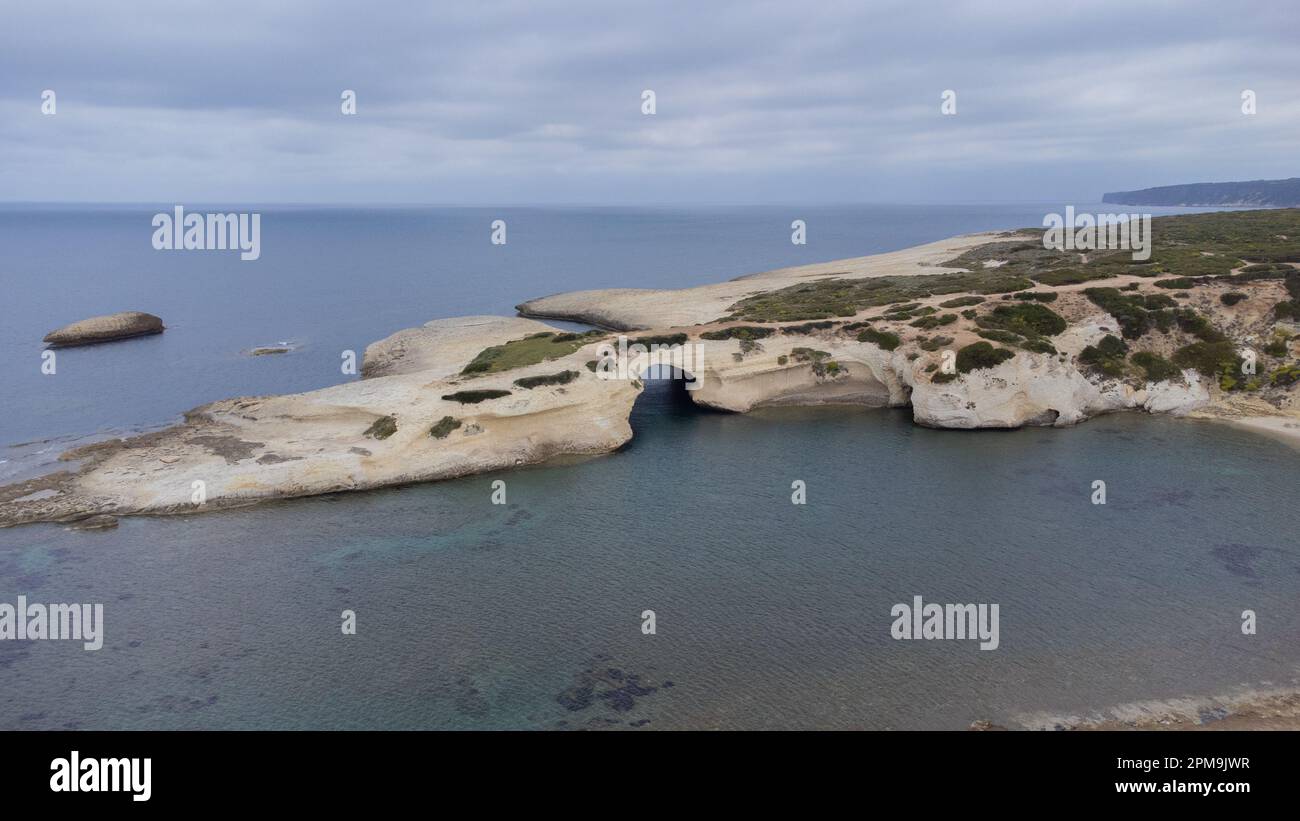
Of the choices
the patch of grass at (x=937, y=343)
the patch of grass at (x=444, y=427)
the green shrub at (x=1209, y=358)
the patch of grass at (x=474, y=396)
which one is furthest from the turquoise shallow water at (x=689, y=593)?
the patch of grass at (x=937, y=343)

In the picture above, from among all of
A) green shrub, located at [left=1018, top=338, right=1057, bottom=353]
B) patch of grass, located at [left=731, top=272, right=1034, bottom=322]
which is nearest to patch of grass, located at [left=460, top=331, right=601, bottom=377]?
patch of grass, located at [left=731, top=272, right=1034, bottom=322]

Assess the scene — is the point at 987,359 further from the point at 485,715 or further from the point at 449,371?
the point at 485,715

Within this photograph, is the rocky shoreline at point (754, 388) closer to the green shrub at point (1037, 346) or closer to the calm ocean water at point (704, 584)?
the green shrub at point (1037, 346)

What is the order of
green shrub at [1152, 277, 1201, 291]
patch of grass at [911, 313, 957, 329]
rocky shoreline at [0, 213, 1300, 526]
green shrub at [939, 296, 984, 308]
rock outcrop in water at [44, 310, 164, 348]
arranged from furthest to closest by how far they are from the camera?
rock outcrop in water at [44, 310, 164, 348]
green shrub at [939, 296, 984, 308]
green shrub at [1152, 277, 1201, 291]
patch of grass at [911, 313, 957, 329]
rocky shoreline at [0, 213, 1300, 526]

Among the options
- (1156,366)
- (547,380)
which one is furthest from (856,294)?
(547,380)

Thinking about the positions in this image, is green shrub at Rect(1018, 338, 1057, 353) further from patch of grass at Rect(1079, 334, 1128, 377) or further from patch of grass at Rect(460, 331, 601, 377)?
patch of grass at Rect(460, 331, 601, 377)

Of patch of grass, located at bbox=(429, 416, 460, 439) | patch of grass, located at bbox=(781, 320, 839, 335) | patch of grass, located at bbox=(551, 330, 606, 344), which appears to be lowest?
patch of grass, located at bbox=(429, 416, 460, 439)

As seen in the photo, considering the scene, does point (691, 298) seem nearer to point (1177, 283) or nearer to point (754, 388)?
point (754, 388)
